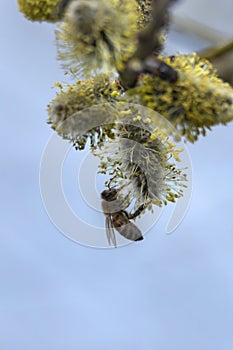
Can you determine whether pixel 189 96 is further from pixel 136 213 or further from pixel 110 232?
pixel 110 232

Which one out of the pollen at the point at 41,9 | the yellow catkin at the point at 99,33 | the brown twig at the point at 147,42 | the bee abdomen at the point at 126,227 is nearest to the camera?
the brown twig at the point at 147,42

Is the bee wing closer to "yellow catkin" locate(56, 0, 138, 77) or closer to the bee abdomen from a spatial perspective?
the bee abdomen

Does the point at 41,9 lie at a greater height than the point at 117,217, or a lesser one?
greater

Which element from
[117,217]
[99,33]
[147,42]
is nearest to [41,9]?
[99,33]

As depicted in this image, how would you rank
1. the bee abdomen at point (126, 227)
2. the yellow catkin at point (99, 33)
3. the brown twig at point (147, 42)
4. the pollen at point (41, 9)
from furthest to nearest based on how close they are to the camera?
the bee abdomen at point (126, 227) < the pollen at point (41, 9) < the yellow catkin at point (99, 33) < the brown twig at point (147, 42)

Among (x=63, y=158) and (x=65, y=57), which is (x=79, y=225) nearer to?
(x=63, y=158)

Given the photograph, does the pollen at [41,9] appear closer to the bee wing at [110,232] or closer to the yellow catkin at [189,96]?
the yellow catkin at [189,96]

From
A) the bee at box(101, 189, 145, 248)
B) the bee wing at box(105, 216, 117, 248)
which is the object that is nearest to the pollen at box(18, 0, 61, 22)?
the bee at box(101, 189, 145, 248)

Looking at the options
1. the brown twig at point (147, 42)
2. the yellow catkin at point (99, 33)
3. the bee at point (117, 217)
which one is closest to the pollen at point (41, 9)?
the yellow catkin at point (99, 33)

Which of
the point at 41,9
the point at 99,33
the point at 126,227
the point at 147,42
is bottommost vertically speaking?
the point at 147,42
